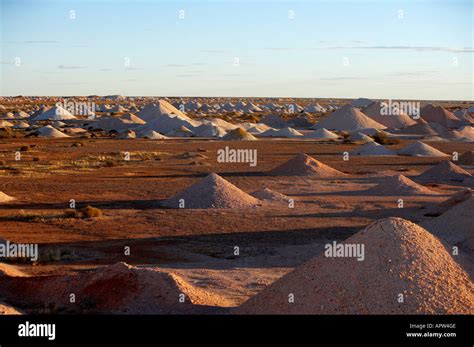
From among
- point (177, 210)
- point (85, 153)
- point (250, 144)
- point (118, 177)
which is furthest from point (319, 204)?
point (250, 144)

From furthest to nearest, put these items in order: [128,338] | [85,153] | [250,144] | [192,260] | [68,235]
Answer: [250,144]
[85,153]
[68,235]
[192,260]
[128,338]

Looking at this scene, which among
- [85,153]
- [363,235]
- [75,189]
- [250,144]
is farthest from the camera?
[250,144]

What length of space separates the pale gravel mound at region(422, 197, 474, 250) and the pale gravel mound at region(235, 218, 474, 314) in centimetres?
462

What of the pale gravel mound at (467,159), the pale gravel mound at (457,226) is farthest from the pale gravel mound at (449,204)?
the pale gravel mound at (467,159)

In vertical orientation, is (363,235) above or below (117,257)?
above

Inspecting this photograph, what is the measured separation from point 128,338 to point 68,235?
30.3 feet

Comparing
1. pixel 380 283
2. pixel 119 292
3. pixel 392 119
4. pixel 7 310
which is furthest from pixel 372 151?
pixel 7 310

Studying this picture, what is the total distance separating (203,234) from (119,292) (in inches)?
259

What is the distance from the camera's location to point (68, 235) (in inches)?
688

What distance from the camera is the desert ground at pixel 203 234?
10.3 m

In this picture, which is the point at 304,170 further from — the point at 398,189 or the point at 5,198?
the point at 5,198

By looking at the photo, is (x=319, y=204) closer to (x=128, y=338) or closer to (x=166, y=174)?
(x=166, y=174)

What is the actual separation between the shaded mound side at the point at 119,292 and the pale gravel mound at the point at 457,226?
6.21m

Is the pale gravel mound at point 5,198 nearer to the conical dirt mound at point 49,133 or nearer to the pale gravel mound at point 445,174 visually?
the pale gravel mound at point 445,174
